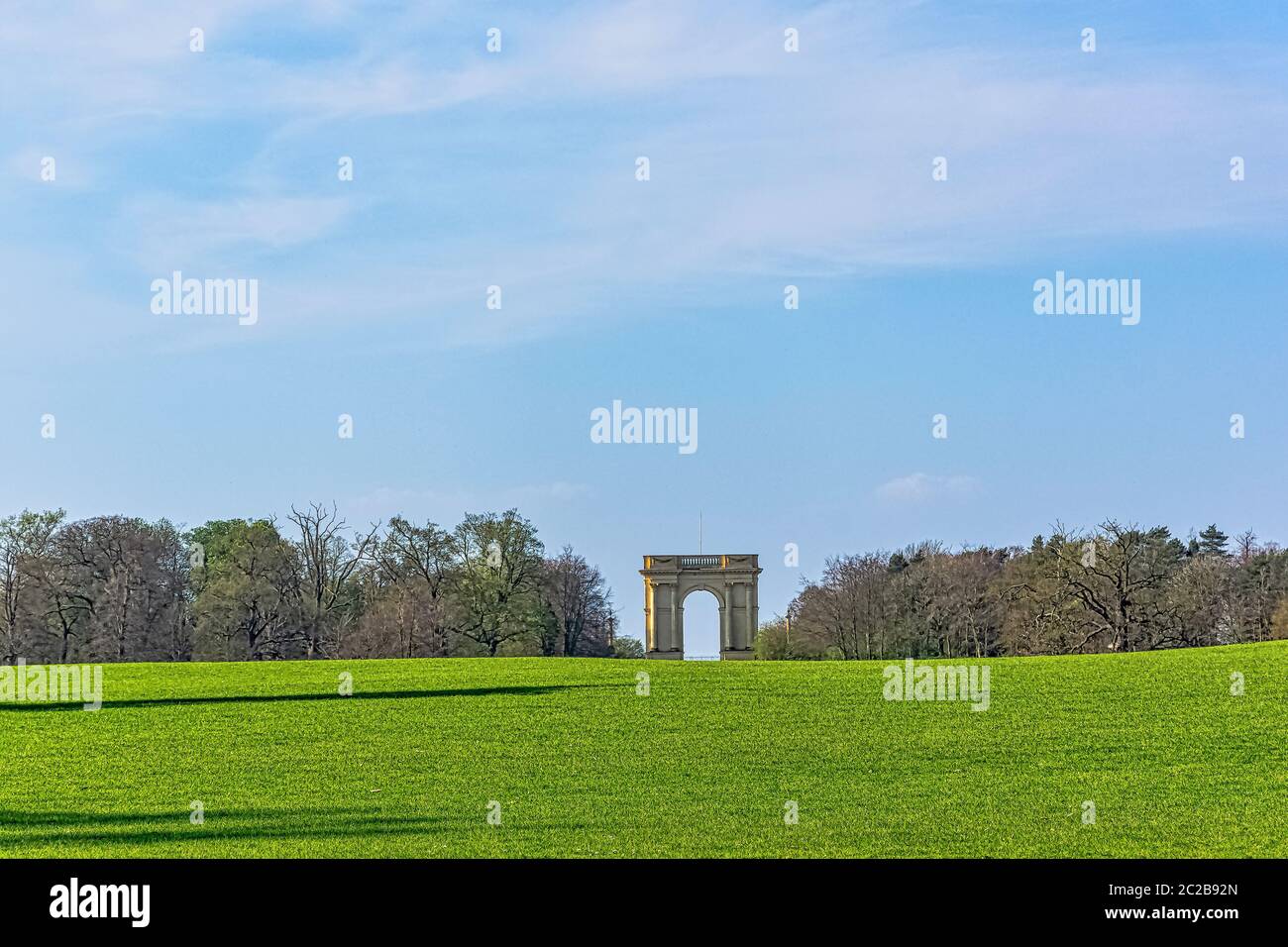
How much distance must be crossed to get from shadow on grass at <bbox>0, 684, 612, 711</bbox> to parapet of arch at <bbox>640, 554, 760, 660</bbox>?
150 feet

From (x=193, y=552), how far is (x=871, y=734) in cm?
6467

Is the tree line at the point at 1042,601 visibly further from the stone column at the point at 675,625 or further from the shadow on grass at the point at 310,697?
the shadow on grass at the point at 310,697

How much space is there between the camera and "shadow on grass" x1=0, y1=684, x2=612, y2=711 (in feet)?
114

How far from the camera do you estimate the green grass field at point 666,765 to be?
2047 cm

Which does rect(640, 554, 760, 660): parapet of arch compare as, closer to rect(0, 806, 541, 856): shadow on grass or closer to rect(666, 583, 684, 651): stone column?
rect(666, 583, 684, 651): stone column

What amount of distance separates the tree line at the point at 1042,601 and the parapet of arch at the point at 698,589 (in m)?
11.8

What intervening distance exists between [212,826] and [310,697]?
13.8 meters
